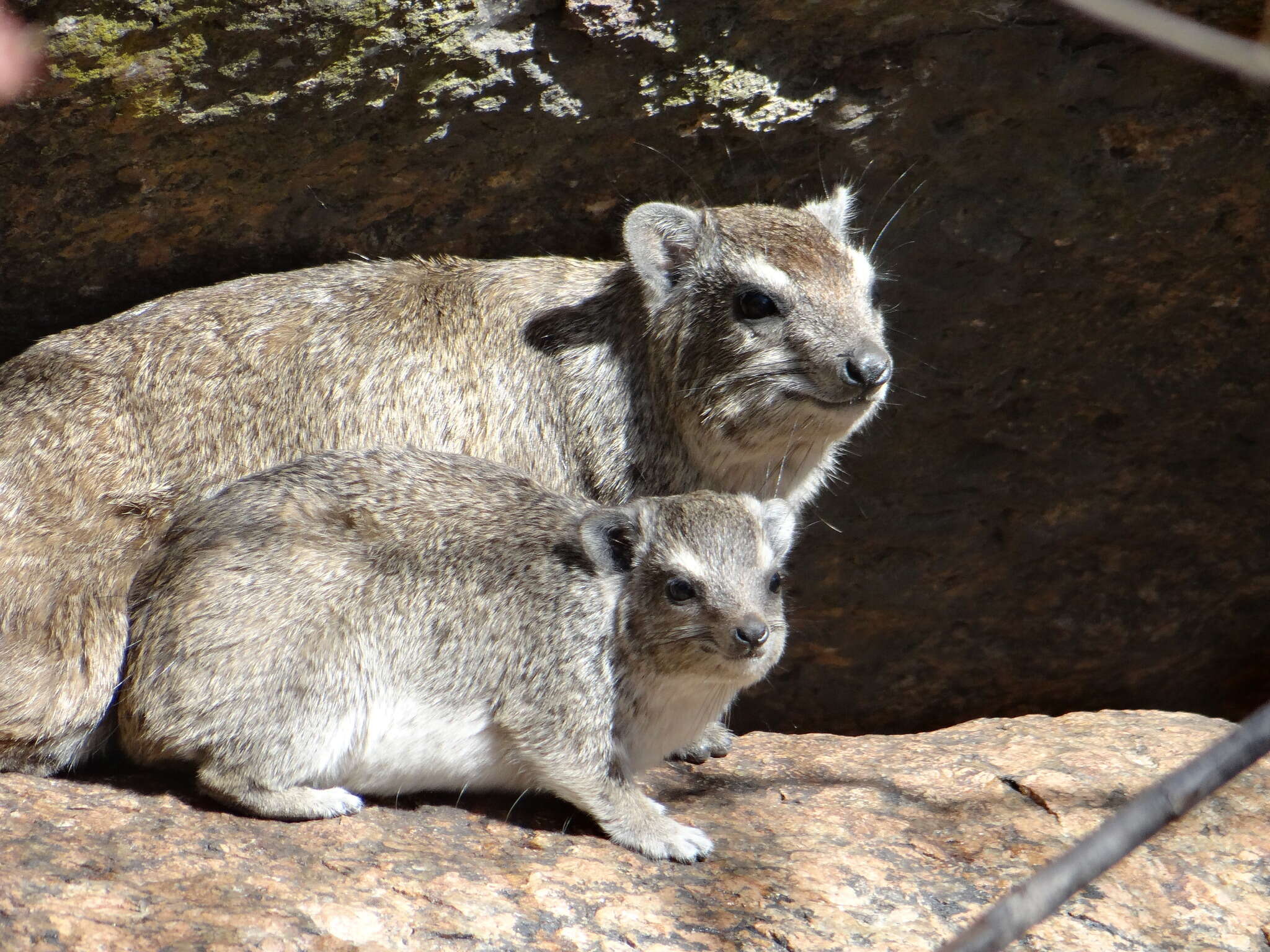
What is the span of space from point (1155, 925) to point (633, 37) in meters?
4.08

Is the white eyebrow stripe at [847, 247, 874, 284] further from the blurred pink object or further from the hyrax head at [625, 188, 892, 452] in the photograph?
the blurred pink object

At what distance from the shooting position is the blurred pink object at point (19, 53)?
180 inches

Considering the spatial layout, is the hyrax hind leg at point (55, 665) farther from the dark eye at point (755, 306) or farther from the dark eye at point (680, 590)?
the dark eye at point (755, 306)

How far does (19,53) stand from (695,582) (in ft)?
10.6

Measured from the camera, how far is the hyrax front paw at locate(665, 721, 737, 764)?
5.81 metres

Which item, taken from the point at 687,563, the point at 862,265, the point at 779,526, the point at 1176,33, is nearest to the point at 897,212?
the point at 862,265

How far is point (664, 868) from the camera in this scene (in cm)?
468

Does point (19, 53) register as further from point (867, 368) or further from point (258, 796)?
point (867, 368)

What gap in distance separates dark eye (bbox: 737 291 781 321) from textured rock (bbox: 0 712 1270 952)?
2.07 meters

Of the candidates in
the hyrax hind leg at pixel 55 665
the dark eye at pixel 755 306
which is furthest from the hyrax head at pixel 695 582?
the hyrax hind leg at pixel 55 665

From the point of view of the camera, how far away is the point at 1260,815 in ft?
17.0

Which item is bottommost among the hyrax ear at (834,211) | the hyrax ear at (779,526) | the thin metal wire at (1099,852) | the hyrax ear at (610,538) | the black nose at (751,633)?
the black nose at (751,633)

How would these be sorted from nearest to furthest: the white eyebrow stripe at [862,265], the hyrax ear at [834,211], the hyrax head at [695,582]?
the hyrax head at [695,582] < the white eyebrow stripe at [862,265] < the hyrax ear at [834,211]

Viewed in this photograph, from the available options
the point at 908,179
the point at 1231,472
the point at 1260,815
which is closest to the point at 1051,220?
the point at 908,179
